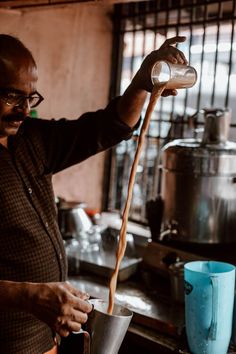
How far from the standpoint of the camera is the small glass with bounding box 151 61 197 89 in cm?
158

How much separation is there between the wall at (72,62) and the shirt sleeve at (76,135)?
0.99 metres

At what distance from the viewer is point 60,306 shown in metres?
1.28

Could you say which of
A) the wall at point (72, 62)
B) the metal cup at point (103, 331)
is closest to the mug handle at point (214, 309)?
the metal cup at point (103, 331)

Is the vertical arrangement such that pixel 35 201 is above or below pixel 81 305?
above

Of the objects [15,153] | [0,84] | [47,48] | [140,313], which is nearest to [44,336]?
[140,313]

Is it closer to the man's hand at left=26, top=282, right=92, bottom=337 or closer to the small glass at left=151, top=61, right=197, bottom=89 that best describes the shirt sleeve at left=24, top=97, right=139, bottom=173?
the small glass at left=151, top=61, right=197, bottom=89

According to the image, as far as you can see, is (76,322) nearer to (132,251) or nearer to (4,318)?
(4,318)

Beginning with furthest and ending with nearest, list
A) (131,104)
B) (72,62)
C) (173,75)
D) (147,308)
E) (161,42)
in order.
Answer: (161,42)
(72,62)
(147,308)
(131,104)
(173,75)

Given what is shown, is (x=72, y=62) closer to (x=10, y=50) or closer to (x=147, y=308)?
(x=10, y=50)

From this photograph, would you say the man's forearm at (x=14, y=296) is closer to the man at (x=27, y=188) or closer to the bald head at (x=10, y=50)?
the man at (x=27, y=188)

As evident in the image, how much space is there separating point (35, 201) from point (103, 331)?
67 cm

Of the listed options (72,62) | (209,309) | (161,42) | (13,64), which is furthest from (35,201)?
(161,42)

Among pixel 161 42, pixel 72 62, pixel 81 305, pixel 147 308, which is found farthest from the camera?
pixel 161 42

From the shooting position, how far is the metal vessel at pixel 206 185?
2254 mm
